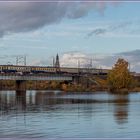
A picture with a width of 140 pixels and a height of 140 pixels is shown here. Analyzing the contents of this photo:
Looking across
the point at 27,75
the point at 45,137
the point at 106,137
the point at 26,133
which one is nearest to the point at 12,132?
the point at 26,133

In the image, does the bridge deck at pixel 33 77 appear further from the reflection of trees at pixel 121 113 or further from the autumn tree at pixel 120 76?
the reflection of trees at pixel 121 113

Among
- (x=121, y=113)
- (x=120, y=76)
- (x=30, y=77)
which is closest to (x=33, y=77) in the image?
(x=30, y=77)

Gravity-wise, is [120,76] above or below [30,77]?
above

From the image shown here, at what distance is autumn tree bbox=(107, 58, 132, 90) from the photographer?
179125 mm

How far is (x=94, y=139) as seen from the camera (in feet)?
98.4

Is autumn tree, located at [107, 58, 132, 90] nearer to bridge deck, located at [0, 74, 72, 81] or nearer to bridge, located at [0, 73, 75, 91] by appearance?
bridge, located at [0, 73, 75, 91]

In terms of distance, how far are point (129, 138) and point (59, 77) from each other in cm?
15836

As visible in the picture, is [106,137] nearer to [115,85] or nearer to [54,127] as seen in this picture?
[54,127]

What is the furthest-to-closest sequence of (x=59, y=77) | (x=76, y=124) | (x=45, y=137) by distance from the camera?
(x=59, y=77), (x=76, y=124), (x=45, y=137)

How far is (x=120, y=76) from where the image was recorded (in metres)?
179

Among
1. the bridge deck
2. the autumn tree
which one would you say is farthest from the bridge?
the autumn tree

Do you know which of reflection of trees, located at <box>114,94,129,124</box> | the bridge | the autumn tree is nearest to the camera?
reflection of trees, located at <box>114,94,129,124</box>

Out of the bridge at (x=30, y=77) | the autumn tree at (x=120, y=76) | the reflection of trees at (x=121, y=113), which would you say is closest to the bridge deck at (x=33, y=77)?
the bridge at (x=30, y=77)

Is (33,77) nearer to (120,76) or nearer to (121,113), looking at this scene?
(120,76)
